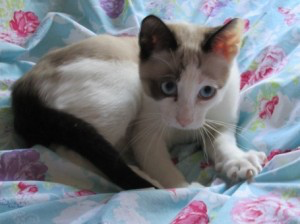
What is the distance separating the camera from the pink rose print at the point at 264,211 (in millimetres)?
979

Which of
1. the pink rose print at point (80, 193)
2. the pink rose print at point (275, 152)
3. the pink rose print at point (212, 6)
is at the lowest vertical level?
the pink rose print at point (80, 193)

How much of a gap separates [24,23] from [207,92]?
1122 millimetres

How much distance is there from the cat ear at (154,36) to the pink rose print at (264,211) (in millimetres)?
542

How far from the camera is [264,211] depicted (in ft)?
3.34

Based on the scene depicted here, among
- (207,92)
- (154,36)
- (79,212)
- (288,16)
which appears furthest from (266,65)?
(79,212)

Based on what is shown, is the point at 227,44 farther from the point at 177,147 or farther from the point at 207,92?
the point at 177,147

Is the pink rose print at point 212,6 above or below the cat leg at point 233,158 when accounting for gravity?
above

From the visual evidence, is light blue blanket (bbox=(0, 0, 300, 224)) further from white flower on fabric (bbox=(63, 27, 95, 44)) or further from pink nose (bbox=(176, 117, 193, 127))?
pink nose (bbox=(176, 117, 193, 127))

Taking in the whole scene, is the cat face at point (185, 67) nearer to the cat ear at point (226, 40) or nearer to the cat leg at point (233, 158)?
the cat ear at point (226, 40)

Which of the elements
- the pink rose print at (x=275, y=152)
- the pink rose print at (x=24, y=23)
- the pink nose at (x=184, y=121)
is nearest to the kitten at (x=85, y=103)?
the pink nose at (x=184, y=121)

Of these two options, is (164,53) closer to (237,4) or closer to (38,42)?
(38,42)

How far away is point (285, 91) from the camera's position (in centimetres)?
144

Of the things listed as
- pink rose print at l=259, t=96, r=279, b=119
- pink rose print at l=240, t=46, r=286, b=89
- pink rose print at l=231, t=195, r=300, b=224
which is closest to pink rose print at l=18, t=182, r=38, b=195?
pink rose print at l=231, t=195, r=300, b=224

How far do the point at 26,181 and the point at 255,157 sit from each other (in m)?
0.71
